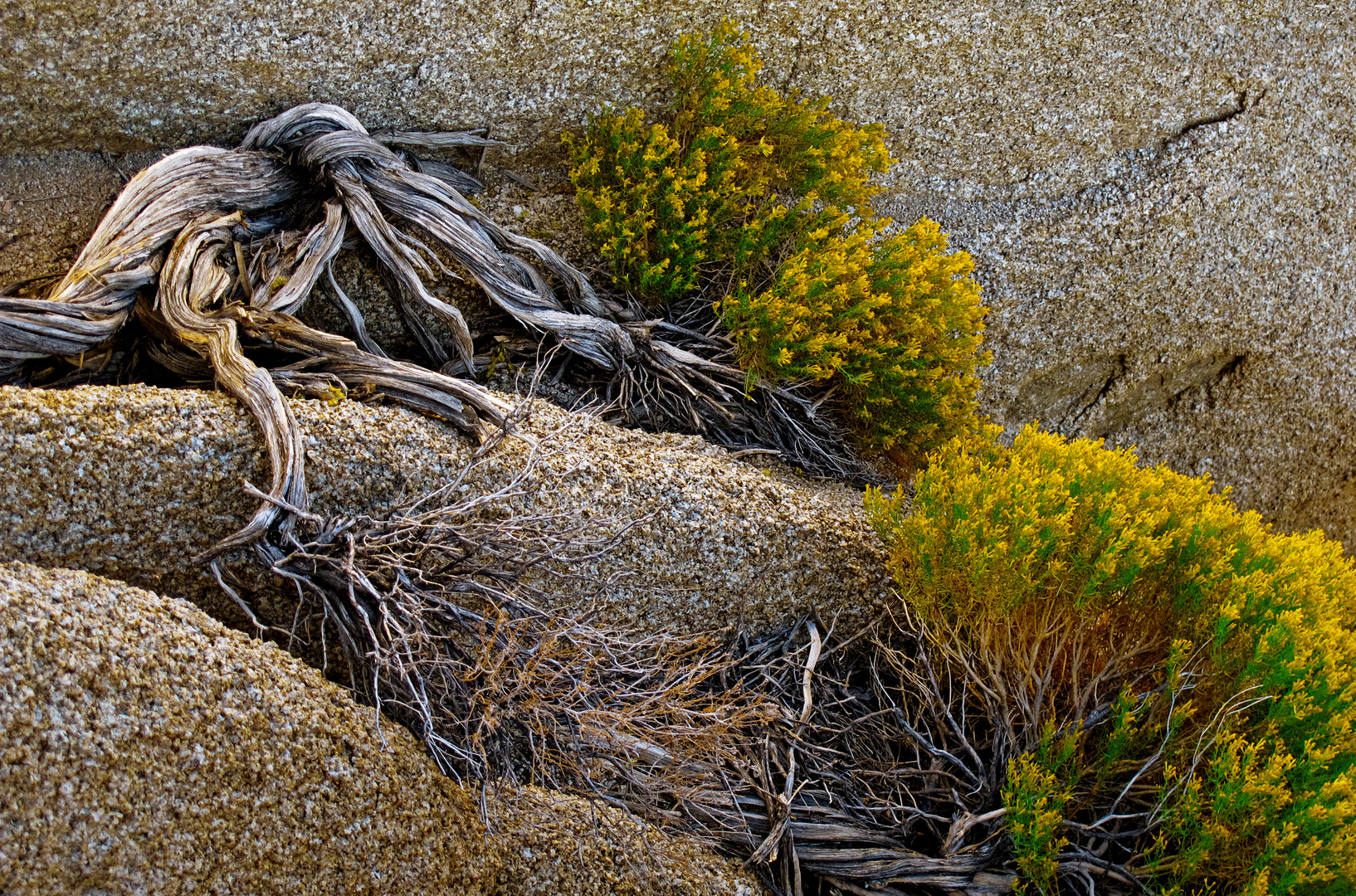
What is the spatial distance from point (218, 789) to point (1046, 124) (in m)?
4.16

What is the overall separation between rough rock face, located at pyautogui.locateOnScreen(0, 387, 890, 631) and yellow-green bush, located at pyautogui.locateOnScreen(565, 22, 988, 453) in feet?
1.50

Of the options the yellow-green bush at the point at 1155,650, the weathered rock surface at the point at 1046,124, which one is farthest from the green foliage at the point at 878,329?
the weathered rock surface at the point at 1046,124

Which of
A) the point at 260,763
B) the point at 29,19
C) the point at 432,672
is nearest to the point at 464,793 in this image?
the point at 432,672

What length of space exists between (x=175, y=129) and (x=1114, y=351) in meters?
4.10

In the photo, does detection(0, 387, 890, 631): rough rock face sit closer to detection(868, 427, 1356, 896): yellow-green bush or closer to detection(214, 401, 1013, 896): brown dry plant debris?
detection(214, 401, 1013, 896): brown dry plant debris

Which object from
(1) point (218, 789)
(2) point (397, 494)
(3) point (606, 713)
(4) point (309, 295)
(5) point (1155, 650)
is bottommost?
(1) point (218, 789)

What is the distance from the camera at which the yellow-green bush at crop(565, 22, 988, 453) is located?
12.1 ft

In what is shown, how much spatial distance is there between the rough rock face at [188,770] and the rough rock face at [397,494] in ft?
1.14

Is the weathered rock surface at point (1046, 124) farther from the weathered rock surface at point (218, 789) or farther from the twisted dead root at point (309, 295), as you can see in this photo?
the weathered rock surface at point (218, 789)

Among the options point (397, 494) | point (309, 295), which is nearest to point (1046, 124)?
point (309, 295)

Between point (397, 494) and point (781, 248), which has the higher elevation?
point (781, 248)

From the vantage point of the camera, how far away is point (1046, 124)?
457 centimetres

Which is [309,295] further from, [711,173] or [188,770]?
[188,770]

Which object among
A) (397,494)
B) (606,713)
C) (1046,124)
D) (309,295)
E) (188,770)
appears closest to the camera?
(188,770)
